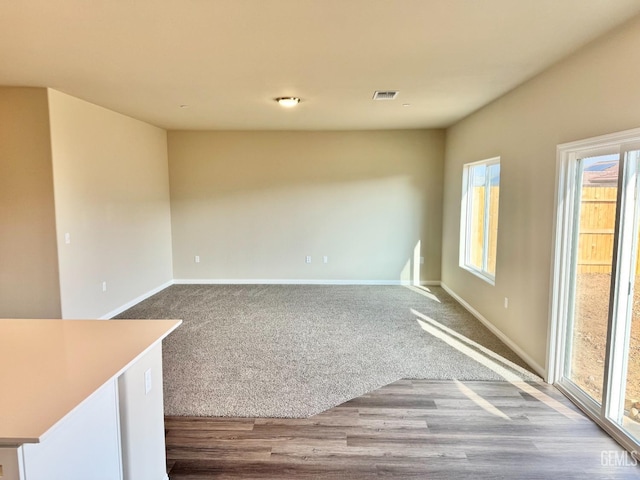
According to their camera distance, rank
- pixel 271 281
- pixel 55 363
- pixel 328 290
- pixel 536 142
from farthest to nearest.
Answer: pixel 271 281 → pixel 328 290 → pixel 536 142 → pixel 55 363

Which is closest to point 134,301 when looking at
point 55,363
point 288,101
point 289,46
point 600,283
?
point 288,101

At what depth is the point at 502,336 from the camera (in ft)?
13.7

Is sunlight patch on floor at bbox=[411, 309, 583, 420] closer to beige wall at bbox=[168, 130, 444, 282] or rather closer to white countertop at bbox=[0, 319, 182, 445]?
beige wall at bbox=[168, 130, 444, 282]

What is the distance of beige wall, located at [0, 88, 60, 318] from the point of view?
3791 millimetres

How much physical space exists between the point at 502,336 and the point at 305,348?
6.96 ft

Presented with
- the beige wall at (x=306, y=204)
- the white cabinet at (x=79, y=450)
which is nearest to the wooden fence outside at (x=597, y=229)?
the white cabinet at (x=79, y=450)

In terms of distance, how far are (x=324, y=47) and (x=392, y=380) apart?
2.67 m

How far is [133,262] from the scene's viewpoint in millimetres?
5523

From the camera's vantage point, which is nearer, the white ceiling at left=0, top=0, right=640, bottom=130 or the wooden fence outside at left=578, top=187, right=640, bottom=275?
the white ceiling at left=0, top=0, right=640, bottom=130

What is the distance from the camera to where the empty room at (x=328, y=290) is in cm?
206

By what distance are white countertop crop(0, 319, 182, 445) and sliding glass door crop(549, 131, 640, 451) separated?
110 inches

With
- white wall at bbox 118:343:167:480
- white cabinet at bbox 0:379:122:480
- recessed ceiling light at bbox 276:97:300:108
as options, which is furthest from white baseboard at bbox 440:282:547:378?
recessed ceiling light at bbox 276:97:300:108

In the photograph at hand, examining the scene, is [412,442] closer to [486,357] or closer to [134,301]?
[486,357]

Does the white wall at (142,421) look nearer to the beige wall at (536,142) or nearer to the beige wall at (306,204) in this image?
the beige wall at (536,142)
